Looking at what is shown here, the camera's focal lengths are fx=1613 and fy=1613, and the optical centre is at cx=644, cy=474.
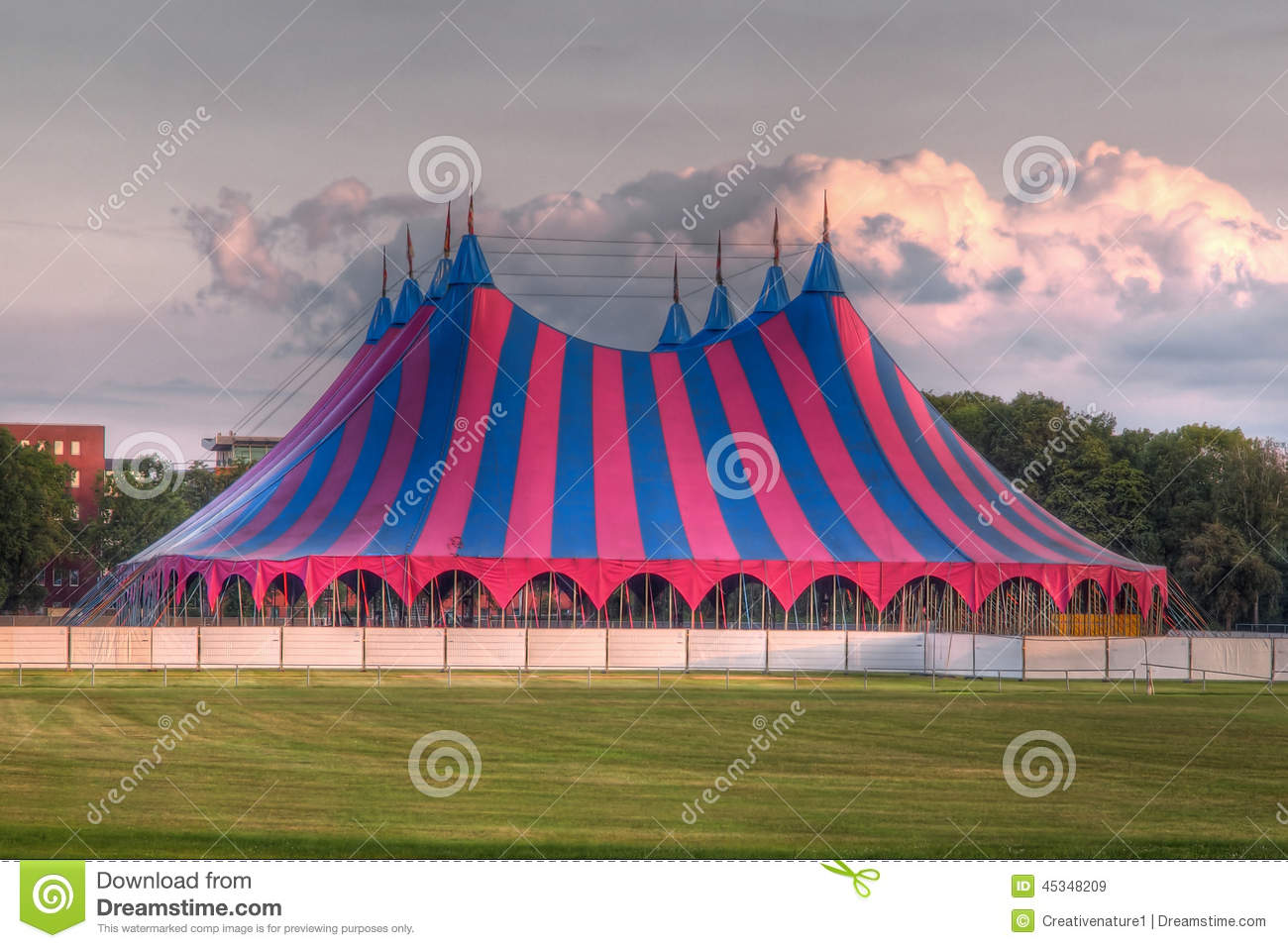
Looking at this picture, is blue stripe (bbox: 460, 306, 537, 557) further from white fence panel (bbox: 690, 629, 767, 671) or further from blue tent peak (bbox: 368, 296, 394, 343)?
blue tent peak (bbox: 368, 296, 394, 343)

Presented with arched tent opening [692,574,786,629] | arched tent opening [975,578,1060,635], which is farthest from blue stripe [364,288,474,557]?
arched tent opening [975,578,1060,635]

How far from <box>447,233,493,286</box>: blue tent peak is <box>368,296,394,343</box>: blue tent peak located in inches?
322

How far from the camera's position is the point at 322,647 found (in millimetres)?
28672

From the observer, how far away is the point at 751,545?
3122 centimetres

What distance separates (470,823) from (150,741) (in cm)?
606

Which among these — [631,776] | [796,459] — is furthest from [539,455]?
[631,776]

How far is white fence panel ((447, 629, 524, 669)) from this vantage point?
28.7 m

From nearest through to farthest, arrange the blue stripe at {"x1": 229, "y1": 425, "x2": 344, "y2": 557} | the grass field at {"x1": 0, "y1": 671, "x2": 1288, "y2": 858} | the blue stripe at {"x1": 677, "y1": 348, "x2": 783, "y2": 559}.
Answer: the grass field at {"x1": 0, "y1": 671, "x2": 1288, "y2": 858}, the blue stripe at {"x1": 229, "y1": 425, "x2": 344, "y2": 557}, the blue stripe at {"x1": 677, "y1": 348, "x2": 783, "y2": 559}

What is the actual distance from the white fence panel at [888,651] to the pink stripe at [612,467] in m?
4.47

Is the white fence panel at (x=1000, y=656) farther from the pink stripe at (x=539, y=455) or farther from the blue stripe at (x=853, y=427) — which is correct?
the pink stripe at (x=539, y=455)

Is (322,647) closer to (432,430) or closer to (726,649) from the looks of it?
(432,430)

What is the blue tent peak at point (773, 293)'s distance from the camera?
40.1 m

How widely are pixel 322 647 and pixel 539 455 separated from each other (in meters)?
6.43

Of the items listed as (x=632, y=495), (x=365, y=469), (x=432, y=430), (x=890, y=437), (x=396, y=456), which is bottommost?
(x=632, y=495)
